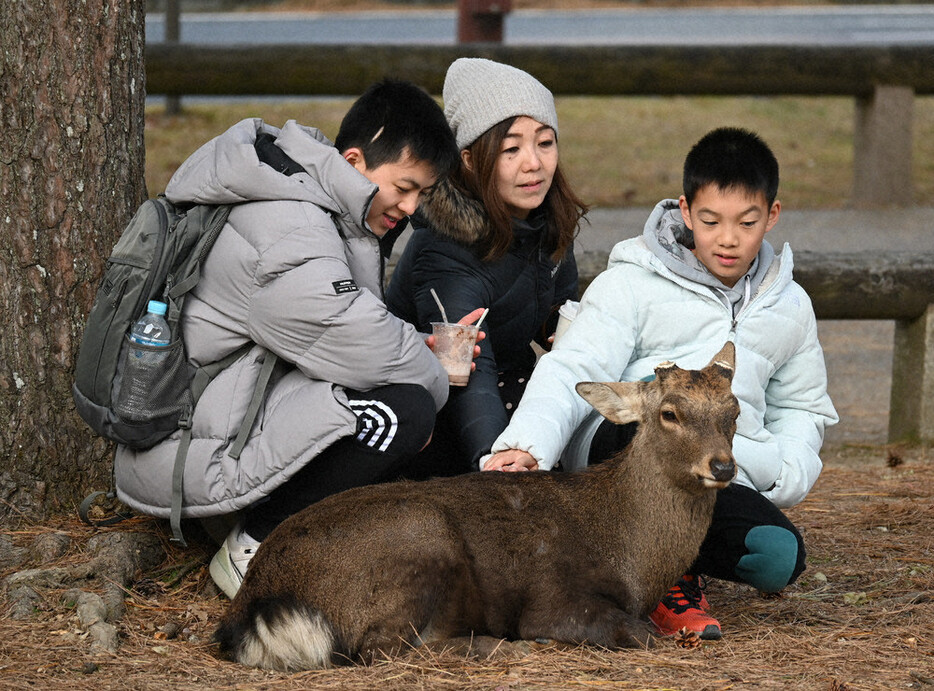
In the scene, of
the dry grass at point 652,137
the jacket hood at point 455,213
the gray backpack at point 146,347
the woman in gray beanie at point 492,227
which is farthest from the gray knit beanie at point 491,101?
the dry grass at point 652,137

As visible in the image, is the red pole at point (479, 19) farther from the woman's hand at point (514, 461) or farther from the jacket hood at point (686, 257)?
the woman's hand at point (514, 461)

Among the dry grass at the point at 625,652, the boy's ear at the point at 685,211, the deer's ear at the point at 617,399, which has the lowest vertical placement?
the dry grass at the point at 625,652

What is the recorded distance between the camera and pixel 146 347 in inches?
172

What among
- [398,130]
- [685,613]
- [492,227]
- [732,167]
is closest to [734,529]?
[685,613]

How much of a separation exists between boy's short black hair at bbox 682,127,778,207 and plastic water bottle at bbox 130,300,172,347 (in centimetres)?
212

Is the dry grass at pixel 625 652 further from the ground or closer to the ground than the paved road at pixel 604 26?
closer to the ground

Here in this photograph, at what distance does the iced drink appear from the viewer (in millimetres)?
4953

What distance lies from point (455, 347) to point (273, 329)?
856 millimetres

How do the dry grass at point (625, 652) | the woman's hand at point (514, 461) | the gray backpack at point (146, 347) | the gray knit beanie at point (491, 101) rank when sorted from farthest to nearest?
the gray knit beanie at point (491, 101), the woman's hand at point (514, 461), the gray backpack at point (146, 347), the dry grass at point (625, 652)

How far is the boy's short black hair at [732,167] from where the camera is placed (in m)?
4.89

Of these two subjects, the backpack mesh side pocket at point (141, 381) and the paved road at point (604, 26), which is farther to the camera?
the paved road at point (604, 26)

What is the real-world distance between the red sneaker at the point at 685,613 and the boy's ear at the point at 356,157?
203 centimetres

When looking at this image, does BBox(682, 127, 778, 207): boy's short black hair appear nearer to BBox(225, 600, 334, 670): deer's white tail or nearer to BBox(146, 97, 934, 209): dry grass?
BBox(225, 600, 334, 670): deer's white tail

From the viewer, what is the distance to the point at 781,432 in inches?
196
